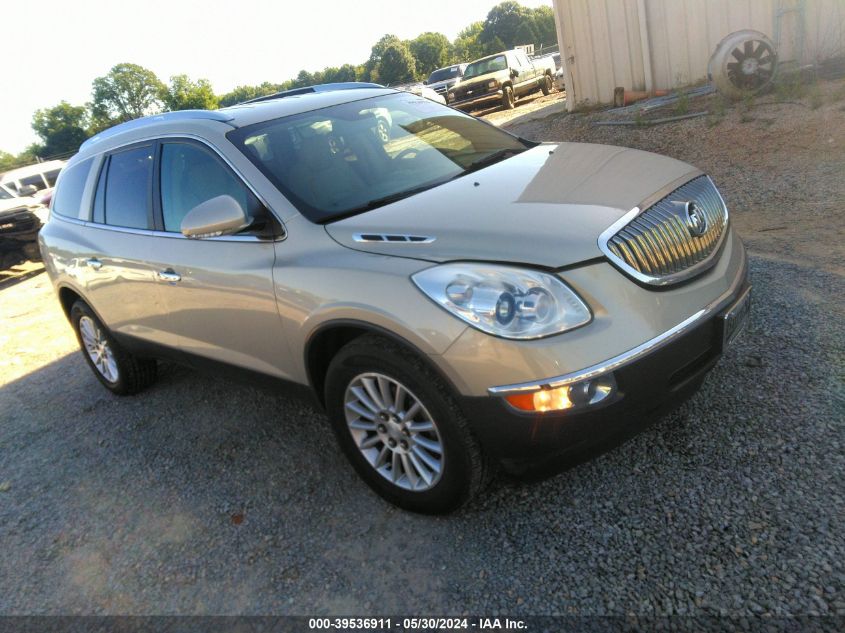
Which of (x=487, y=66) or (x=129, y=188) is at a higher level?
(x=129, y=188)

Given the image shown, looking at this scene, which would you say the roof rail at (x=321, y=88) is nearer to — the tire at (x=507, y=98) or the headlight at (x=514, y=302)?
the headlight at (x=514, y=302)

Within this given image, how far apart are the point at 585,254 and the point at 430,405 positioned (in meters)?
0.82

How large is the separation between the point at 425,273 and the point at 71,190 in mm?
3632

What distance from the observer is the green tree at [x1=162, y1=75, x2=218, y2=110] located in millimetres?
92000

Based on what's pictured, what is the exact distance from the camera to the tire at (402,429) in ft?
8.61

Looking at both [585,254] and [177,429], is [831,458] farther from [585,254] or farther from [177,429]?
[177,429]

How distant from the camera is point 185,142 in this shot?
3783 millimetres

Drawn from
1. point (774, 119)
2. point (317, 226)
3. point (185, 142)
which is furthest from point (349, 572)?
point (774, 119)

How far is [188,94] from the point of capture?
305 feet

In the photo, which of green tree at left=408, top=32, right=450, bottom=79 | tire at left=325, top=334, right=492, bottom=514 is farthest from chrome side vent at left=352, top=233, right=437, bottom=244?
green tree at left=408, top=32, right=450, bottom=79

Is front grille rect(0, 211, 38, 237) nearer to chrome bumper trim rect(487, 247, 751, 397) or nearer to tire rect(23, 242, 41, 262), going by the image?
tire rect(23, 242, 41, 262)

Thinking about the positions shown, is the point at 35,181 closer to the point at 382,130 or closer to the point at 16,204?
the point at 16,204

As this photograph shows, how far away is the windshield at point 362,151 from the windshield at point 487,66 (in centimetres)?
1800

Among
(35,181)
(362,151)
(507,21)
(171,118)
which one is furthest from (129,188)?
(507,21)
